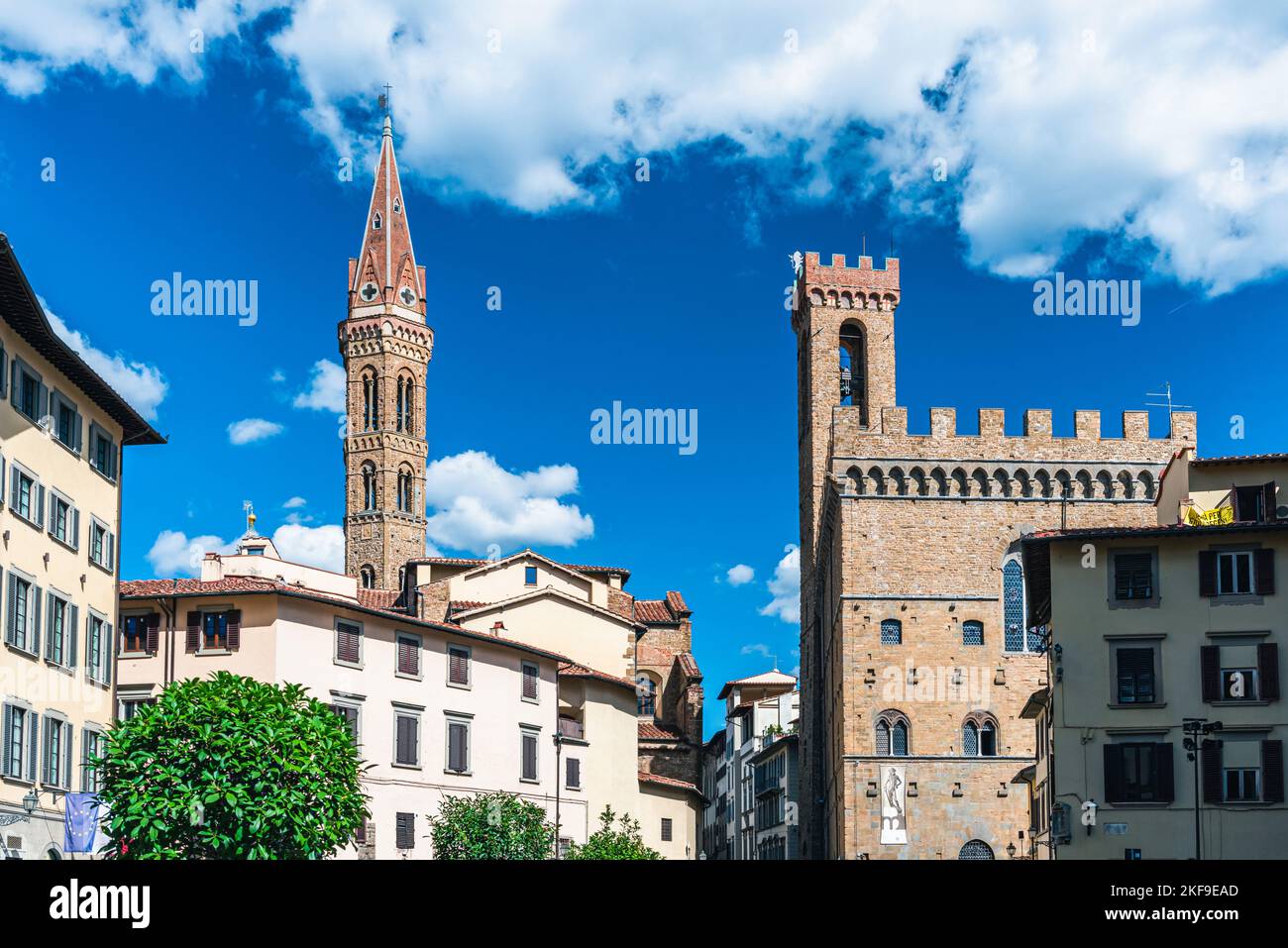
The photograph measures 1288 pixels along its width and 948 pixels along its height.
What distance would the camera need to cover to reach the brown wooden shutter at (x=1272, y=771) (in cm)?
4353

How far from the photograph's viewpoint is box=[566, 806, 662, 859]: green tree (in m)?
63.6

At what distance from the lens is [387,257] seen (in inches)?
4717

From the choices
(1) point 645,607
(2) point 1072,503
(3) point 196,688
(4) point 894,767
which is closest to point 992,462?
(2) point 1072,503

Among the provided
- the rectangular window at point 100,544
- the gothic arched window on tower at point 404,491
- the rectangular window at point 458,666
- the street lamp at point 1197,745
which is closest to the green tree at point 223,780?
the rectangular window at point 100,544

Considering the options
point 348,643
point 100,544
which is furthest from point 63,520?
point 348,643

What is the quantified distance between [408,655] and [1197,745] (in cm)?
3116

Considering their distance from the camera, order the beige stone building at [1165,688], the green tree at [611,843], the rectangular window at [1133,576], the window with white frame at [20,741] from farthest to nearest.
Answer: the green tree at [611,843], the rectangular window at [1133,576], the beige stone building at [1165,688], the window with white frame at [20,741]

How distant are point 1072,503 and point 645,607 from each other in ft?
93.6

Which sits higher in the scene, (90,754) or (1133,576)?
(1133,576)

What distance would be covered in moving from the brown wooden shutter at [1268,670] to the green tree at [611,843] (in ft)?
88.7

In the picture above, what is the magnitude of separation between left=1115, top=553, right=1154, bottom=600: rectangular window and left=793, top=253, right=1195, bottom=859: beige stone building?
2059 centimetres

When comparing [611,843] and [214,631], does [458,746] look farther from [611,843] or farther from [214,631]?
[214,631]

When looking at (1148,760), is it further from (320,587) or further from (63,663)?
(320,587)

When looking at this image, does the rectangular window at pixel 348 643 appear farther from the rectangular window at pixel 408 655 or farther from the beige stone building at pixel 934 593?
the beige stone building at pixel 934 593
